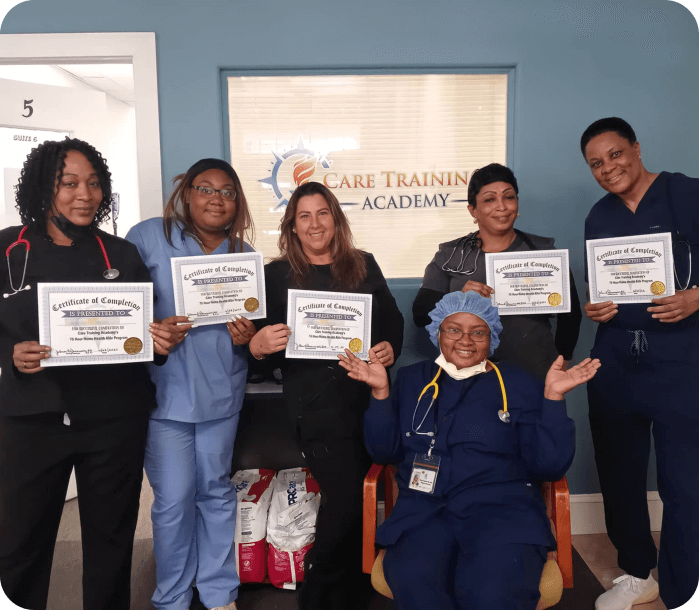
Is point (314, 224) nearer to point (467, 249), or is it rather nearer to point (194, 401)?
point (467, 249)

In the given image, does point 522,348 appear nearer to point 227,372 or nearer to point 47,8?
point 227,372

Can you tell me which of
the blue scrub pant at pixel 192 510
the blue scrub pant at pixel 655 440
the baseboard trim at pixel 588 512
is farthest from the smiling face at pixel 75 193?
the baseboard trim at pixel 588 512

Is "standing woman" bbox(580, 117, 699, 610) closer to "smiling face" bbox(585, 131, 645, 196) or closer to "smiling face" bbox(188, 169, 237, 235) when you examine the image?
"smiling face" bbox(585, 131, 645, 196)

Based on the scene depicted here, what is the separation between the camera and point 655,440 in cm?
234

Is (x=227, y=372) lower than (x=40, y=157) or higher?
→ lower

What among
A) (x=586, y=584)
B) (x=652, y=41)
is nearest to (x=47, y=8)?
(x=652, y=41)

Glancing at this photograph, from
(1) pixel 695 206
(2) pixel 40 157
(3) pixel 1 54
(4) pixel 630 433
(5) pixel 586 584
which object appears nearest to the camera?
(2) pixel 40 157

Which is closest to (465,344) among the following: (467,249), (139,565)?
(467,249)

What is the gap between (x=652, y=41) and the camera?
9.91 ft

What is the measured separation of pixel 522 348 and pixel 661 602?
58.2 inches

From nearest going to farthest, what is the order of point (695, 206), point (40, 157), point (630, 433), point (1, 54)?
point (40, 157) < point (695, 206) < point (630, 433) < point (1, 54)

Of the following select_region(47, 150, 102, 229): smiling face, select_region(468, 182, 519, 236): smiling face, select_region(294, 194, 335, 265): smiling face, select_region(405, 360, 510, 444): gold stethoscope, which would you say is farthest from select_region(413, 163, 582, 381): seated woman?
select_region(47, 150, 102, 229): smiling face

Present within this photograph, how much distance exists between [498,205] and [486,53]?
3.85 feet

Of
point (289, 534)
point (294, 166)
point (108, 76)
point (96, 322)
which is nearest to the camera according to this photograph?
point (96, 322)
